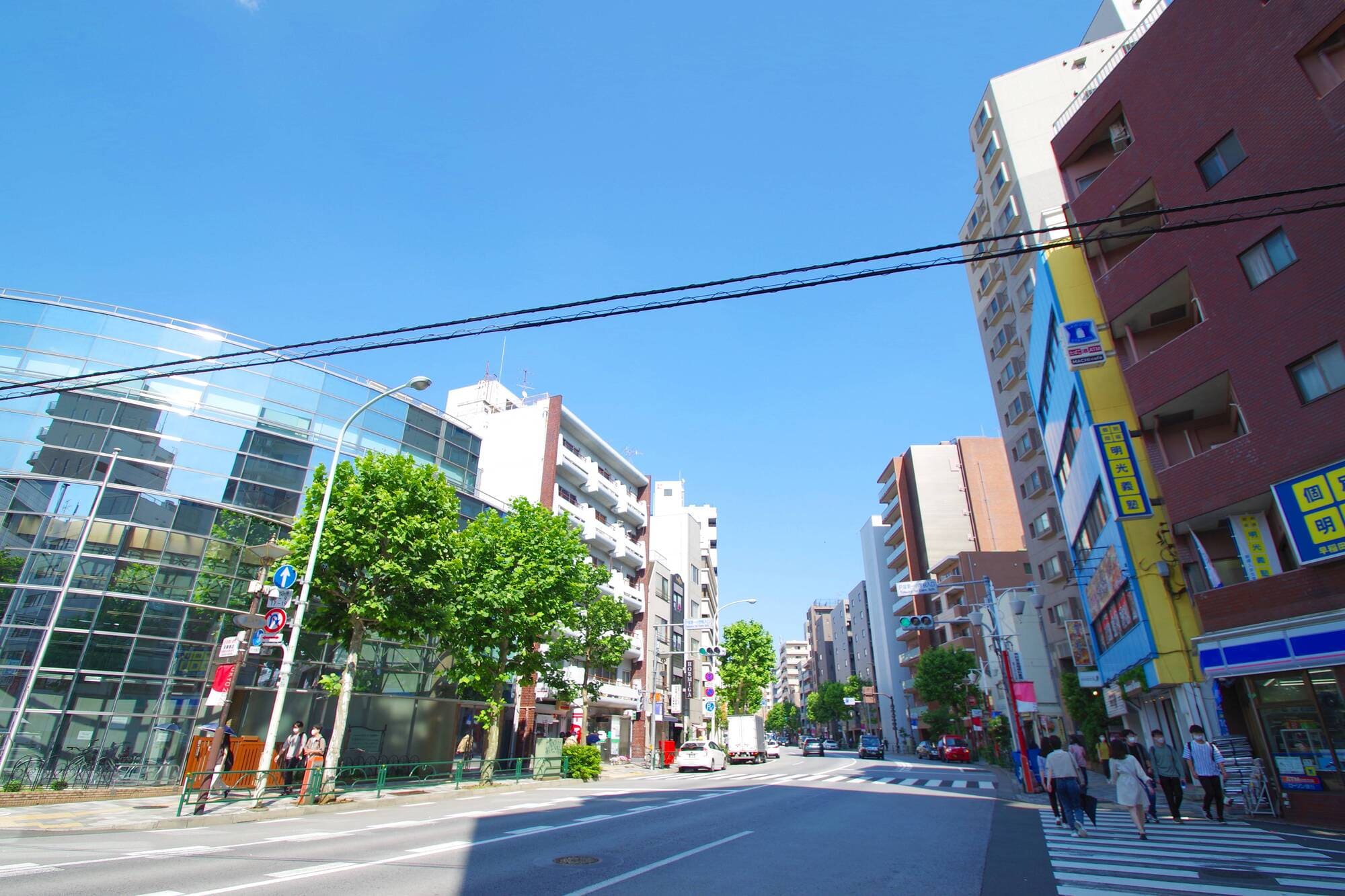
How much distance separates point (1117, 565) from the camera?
73.1ft

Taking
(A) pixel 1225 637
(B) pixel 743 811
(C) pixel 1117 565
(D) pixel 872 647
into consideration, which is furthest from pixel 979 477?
(B) pixel 743 811

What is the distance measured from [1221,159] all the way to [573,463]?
3222cm

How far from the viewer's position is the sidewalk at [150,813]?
12.1 metres

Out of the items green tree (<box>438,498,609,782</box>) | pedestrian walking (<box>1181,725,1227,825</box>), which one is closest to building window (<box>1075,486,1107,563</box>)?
pedestrian walking (<box>1181,725,1227,825</box>)

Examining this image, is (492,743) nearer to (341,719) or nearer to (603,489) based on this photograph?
(341,719)

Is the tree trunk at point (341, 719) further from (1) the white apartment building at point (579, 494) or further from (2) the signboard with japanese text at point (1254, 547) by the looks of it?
(2) the signboard with japanese text at point (1254, 547)

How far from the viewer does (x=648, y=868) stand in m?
8.53

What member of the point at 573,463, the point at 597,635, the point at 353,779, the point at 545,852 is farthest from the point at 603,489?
the point at 545,852

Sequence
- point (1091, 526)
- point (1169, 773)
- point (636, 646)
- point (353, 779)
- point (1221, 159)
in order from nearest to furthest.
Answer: point (1169, 773), point (1221, 159), point (353, 779), point (1091, 526), point (636, 646)

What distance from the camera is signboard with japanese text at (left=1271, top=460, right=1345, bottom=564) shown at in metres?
13.7

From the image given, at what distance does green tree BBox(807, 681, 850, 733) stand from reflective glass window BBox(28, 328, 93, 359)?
316 feet

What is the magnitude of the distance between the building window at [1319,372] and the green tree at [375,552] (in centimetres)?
2208

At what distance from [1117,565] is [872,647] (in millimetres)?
72825

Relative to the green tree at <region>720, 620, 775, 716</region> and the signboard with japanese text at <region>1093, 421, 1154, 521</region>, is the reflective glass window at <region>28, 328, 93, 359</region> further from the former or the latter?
the green tree at <region>720, 620, 775, 716</region>
